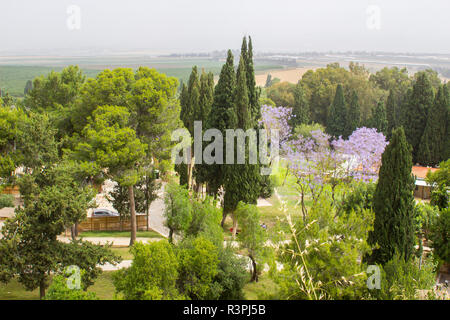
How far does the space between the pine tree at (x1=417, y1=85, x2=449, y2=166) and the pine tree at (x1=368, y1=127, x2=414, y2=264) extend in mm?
24638

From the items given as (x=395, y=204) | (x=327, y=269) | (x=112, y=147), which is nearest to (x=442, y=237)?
(x=395, y=204)

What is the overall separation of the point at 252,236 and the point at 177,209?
3467mm

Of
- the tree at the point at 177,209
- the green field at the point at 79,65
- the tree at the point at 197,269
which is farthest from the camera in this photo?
the green field at the point at 79,65

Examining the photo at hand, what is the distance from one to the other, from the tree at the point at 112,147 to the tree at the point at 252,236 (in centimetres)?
539

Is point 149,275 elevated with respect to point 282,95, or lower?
lower

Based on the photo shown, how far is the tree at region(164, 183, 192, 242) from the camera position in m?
19.5

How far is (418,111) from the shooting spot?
40.6 m

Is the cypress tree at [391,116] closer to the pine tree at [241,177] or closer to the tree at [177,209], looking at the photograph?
the pine tree at [241,177]

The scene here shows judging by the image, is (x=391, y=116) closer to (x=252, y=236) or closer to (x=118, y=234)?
(x=118, y=234)

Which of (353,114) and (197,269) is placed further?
(353,114)

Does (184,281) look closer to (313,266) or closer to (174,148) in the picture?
(313,266)

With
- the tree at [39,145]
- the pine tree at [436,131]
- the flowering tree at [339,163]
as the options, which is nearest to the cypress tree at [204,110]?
the flowering tree at [339,163]

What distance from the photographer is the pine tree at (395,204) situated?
1644 centimetres
